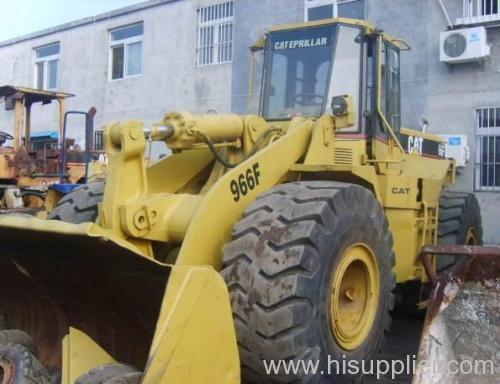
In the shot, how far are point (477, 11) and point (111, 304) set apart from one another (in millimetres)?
10854

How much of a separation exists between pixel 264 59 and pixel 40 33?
18.1 metres

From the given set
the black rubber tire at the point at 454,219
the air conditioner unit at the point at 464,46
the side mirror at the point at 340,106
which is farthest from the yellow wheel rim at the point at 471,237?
the air conditioner unit at the point at 464,46

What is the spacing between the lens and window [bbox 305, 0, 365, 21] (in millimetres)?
14180

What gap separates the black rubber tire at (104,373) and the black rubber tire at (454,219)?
13.2ft

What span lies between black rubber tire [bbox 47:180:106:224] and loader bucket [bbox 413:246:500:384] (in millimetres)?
2575

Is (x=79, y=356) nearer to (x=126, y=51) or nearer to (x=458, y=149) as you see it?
(x=458, y=149)

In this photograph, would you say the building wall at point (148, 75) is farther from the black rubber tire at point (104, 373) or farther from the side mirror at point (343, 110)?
the black rubber tire at point (104, 373)

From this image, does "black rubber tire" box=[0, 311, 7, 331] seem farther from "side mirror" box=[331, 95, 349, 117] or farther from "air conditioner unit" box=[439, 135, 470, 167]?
"air conditioner unit" box=[439, 135, 470, 167]

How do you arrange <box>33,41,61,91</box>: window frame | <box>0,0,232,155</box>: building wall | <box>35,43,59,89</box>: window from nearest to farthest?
<box>0,0,232,155</box>: building wall, <box>33,41,61,91</box>: window frame, <box>35,43,59,89</box>: window

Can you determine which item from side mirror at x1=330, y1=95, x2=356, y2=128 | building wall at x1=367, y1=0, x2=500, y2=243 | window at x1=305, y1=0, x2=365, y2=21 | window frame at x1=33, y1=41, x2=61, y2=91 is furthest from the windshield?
window frame at x1=33, y1=41, x2=61, y2=91

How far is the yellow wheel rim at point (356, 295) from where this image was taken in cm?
433

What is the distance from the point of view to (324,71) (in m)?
5.66

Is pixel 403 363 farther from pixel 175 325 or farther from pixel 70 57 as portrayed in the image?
pixel 70 57

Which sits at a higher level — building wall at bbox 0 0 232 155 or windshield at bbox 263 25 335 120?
building wall at bbox 0 0 232 155
